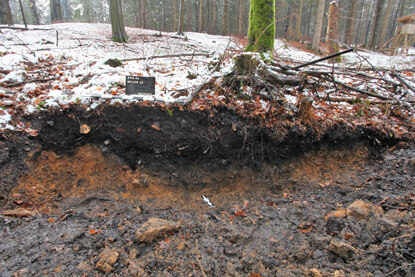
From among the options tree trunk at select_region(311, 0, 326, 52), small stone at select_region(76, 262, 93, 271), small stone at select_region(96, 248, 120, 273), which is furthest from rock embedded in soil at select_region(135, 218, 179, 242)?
tree trunk at select_region(311, 0, 326, 52)

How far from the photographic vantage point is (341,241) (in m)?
2.37

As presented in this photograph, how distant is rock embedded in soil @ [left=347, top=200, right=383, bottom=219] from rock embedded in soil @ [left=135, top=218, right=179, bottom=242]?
2.39 metres

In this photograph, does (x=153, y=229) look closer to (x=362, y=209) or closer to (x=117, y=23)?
(x=362, y=209)

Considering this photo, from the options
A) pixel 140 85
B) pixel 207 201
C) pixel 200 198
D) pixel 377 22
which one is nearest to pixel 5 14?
pixel 140 85

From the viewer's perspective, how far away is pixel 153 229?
2.73m

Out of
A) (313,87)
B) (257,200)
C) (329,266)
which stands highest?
(313,87)

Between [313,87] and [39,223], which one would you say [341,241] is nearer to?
[313,87]

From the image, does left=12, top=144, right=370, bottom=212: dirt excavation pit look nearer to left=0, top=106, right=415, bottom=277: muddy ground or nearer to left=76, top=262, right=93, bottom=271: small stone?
left=0, top=106, right=415, bottom=277: muddy ground

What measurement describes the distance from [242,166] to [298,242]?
160 cm

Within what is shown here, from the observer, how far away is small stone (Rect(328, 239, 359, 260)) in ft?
7.22

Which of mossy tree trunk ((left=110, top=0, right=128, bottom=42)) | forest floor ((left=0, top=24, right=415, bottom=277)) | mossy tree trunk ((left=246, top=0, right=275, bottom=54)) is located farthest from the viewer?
mossy tree trunk ((left=110, top=0, right=128, bottom=42))

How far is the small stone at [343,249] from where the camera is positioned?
2199 mm

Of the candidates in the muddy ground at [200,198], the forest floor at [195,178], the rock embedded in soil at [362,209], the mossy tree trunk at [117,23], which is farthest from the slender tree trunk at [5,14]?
the rock embedded in soil at [362,209]

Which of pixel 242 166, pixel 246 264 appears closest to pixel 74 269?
pixel 246 264
